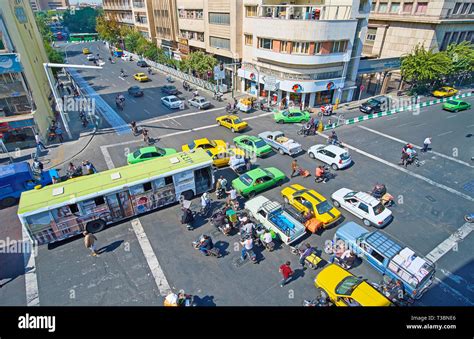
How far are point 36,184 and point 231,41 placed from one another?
1429 inches

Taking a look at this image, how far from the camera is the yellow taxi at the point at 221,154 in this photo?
24.1m

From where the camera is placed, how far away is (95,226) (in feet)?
56.0

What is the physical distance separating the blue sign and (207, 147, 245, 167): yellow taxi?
779 inches

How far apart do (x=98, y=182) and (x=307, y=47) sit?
30.0m

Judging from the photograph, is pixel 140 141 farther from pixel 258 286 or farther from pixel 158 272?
pixel 258 286

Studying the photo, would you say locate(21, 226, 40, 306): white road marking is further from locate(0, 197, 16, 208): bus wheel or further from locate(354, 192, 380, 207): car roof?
locate(354, 192, 380, 207): car roof

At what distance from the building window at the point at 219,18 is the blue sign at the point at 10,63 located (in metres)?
30.9

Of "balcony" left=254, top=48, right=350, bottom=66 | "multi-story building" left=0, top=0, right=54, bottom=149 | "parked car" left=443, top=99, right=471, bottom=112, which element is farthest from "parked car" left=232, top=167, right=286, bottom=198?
"parked car" left=443, top=99, right=471, bottom=112

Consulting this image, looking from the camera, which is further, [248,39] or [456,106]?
[248,39]

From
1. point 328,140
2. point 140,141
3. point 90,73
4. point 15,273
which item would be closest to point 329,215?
point 328,140

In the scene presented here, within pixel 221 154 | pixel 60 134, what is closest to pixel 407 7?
pixel 221 154

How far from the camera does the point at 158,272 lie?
583 inches

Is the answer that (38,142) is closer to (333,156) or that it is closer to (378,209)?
(333,156)
